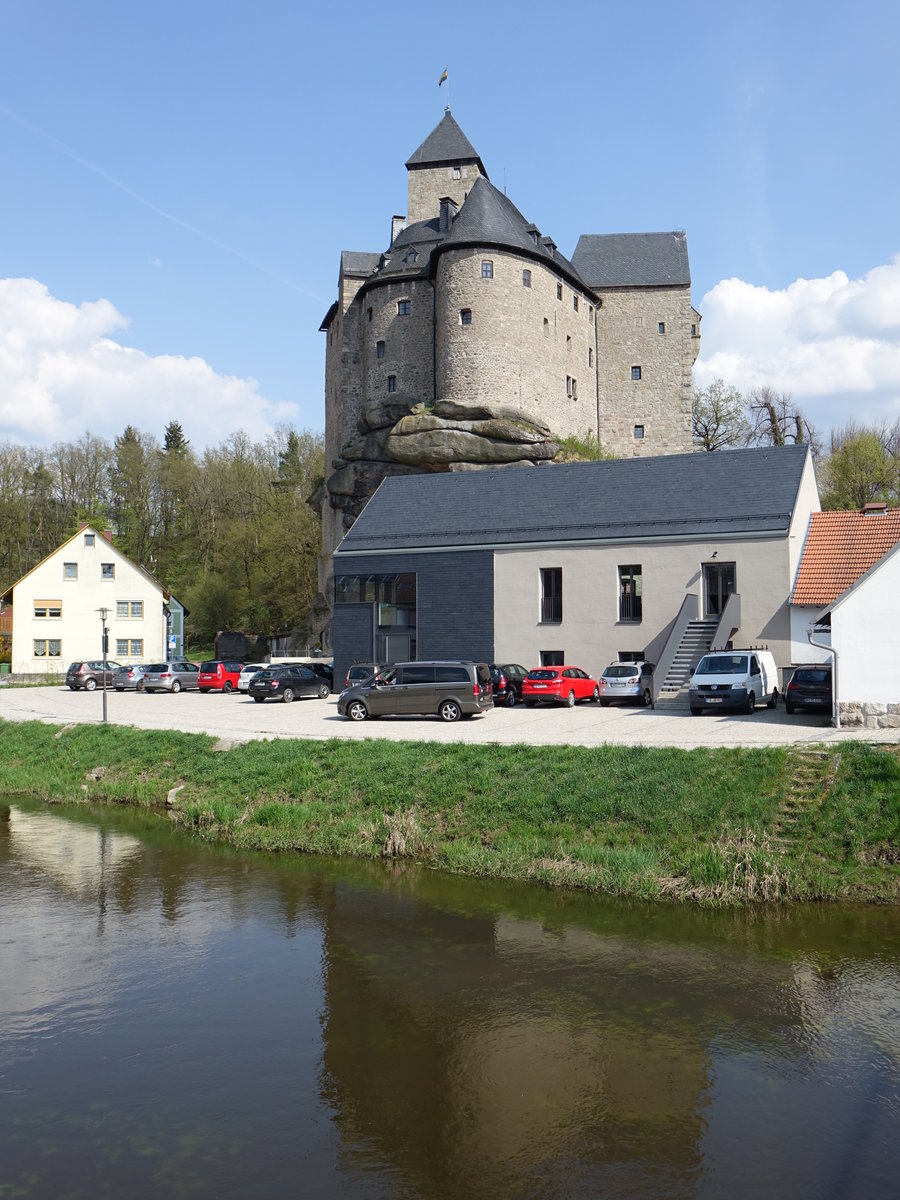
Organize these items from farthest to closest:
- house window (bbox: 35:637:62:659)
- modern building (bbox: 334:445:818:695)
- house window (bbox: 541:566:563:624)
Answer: house window (bbox: 35:637:62:659) < house window (bbox: 541:566:563:624) < modern building (bbox: 334:445:818:695)

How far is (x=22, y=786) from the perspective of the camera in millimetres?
23688

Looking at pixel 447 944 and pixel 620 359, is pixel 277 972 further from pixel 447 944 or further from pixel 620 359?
pixel 620 359

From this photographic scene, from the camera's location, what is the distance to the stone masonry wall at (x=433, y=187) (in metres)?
67.3

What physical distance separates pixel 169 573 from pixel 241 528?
24.8ft

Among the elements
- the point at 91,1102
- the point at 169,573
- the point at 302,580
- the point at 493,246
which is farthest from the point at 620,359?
the point at 91,1102

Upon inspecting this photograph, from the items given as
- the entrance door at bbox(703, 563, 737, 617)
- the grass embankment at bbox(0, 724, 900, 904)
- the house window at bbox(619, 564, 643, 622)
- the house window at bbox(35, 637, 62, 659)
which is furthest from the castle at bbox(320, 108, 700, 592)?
the grass embankment at bbox(0, 724, 900, 904)

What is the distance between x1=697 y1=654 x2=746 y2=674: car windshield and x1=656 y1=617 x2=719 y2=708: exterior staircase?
1742 millimetres

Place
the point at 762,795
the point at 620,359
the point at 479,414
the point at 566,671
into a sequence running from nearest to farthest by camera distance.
→ the point at 762,795
the point at 566,671
the point at 479,414
the point at 620,359

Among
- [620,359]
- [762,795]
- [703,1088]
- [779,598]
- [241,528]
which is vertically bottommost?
[703,1088]

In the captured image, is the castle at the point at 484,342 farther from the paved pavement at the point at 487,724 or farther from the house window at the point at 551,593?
the paved pavement at the point at 487,724

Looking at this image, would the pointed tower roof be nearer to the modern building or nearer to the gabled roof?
the modern building

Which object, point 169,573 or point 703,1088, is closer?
point 703,1088

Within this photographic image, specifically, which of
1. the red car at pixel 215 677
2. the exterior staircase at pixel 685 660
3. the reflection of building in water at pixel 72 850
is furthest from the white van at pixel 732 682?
the red car at pixel 215 677

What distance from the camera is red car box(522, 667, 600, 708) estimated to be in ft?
100
